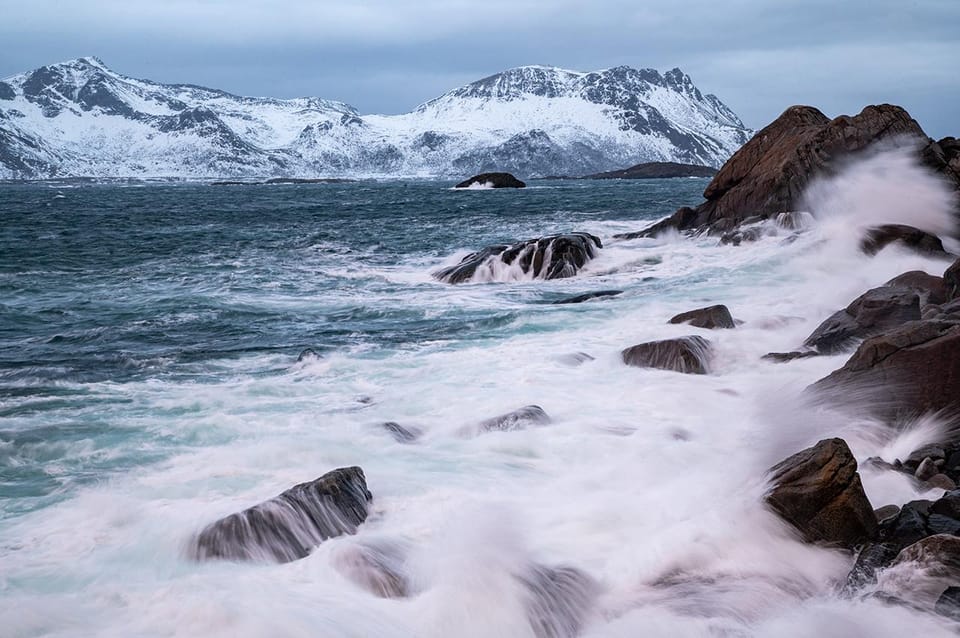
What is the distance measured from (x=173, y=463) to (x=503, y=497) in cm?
290

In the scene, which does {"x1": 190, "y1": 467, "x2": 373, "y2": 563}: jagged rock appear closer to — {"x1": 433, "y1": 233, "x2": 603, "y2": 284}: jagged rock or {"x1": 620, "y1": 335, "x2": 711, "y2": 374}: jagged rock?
{"x1": 620, "y1": 335, "x2": 711, "y2": 374}: jagged rock

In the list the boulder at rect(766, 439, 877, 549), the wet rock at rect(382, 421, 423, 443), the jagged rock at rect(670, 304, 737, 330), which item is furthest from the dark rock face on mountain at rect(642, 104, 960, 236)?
the boulder at rect(766, 439, 877, 549)

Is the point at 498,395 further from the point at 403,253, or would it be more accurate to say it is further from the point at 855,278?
the point at 403,253

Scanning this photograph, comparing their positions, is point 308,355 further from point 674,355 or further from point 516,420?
point 674,355

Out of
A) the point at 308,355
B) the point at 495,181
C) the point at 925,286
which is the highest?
the point at 495,181

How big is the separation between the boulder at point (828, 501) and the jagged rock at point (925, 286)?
6033 millimetres

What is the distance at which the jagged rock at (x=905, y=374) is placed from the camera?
664cm

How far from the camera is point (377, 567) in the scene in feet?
16.9

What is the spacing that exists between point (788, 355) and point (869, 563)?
5356 millimetres

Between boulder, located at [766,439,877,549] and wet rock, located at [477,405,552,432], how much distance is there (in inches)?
115

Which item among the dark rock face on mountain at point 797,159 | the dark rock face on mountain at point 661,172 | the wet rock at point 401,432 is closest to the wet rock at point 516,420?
the wet rock at point 401,432

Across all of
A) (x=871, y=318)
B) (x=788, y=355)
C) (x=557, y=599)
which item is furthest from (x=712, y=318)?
(x=557, y=599)

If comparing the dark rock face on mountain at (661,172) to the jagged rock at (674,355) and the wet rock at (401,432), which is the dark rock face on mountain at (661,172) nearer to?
the jagged rock at (674,355)

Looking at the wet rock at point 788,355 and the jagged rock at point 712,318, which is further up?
the jagged rock at point 712,318
